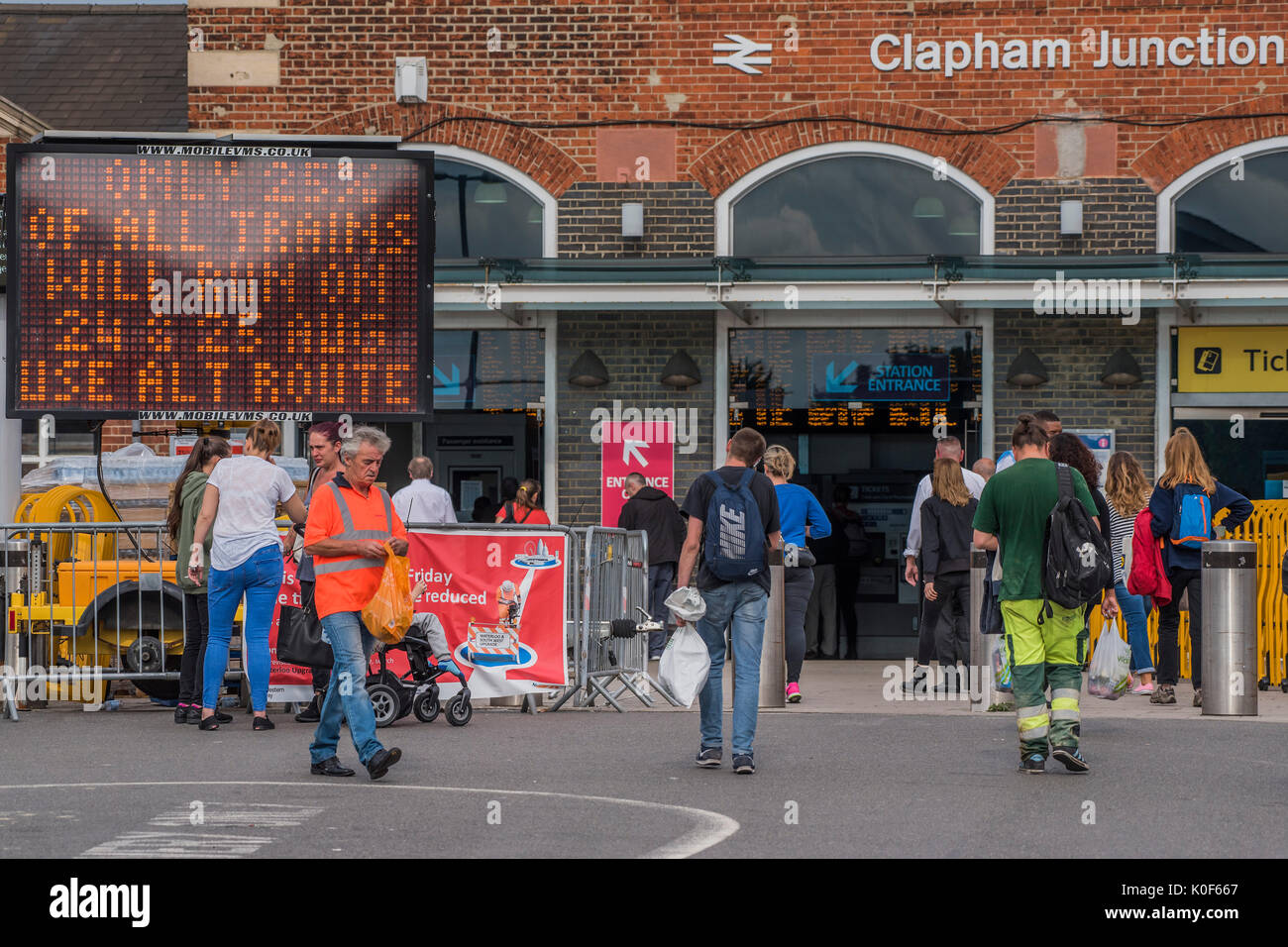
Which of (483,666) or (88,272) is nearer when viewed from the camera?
(483,666)

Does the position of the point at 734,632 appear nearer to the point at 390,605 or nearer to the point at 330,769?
the point at 390,605

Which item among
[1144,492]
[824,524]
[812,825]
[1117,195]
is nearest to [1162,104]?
[1117,195]

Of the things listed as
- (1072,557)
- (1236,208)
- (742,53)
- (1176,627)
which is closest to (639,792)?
(1072,557)

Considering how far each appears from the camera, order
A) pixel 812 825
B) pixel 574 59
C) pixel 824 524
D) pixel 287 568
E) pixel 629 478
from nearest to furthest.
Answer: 1. pixel 812 825
2. pixel 287 568
3. pixel 824 524
4. pixel 629 478
5. pixel 574 59

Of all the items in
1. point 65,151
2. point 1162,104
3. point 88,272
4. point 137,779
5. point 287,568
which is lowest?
point 137,779

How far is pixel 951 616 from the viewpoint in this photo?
41.8ft

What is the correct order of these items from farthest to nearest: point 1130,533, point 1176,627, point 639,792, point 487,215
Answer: point 487,215
point 1130,533
point 1176,627
point 639,792

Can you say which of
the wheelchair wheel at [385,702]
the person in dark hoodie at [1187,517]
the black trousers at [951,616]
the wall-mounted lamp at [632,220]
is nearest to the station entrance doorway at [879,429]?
the wall-mounted lamp at [632,220]

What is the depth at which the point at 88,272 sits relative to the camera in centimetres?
1298

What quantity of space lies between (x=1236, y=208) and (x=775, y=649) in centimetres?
758

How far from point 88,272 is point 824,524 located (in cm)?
551

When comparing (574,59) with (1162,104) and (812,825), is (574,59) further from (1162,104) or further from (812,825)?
(812,825)
